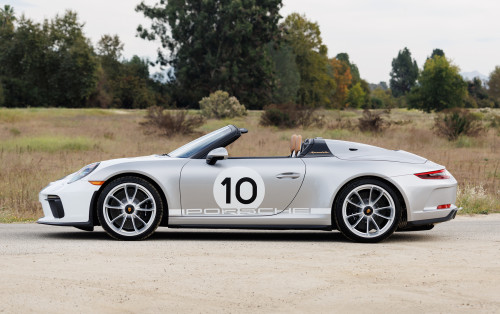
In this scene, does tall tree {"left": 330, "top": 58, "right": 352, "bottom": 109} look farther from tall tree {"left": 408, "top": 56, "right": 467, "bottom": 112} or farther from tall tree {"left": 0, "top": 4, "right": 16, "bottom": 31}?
tall tree {"left": 0, "top": 4, "right": 16, "bottom": 31}

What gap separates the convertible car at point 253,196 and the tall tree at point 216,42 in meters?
75.5

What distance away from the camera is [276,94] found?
96875 millimetres

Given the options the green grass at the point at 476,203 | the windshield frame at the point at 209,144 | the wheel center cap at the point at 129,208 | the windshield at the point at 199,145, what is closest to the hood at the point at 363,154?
the windshield frame at the point at 209,144

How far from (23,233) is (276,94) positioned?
87.8 m

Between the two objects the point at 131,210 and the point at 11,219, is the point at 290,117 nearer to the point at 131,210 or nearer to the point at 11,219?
the point at 11,219

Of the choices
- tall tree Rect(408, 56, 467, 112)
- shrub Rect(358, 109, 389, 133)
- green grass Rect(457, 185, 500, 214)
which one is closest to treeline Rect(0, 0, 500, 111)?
tall tree Rect(408, 56, 467, 112)

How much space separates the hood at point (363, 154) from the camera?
891cm

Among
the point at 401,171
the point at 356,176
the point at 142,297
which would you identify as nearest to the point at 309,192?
the point at 356,176

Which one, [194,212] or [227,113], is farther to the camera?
[227,113]

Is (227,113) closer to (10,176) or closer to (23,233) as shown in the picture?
(10,176)

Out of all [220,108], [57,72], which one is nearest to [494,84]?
[57,72]

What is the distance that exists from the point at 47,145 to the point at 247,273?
73.2 ft

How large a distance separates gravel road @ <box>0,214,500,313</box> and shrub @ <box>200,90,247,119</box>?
45263 mm

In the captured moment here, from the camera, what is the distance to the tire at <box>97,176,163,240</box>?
860 centimetres
